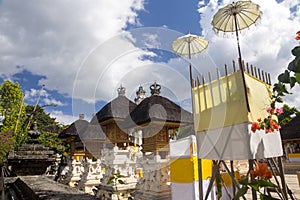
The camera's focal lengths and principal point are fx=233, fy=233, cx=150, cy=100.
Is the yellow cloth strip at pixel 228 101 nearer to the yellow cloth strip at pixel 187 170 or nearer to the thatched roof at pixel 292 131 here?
the yellow cloth strip at pixel 187 170

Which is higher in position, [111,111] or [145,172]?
[111,111]

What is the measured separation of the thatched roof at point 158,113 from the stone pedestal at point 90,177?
2999 millimetres

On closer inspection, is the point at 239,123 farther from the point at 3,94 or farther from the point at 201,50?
the point at 3,94

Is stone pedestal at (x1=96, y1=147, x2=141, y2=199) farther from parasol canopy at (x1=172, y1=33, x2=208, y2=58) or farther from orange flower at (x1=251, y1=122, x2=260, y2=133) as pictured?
orange flower at (x1=251, y1=122, x2=260, y2=133)

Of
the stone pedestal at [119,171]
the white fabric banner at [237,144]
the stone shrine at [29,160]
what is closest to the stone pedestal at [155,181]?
the stone pedestal at [119,171]

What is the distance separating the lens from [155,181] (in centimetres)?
518

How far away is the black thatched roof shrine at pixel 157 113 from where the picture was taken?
401 inches

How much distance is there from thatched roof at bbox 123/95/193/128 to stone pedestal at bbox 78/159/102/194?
9.84ft

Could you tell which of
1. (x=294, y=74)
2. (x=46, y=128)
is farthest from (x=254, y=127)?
(x=46, y=128)

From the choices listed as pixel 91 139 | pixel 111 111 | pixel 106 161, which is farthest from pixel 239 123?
pixel 91 139

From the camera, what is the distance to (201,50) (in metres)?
4.27

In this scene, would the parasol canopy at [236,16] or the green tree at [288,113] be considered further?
the parasol canopy at [236,16]

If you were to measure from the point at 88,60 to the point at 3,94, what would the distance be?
11.8 m

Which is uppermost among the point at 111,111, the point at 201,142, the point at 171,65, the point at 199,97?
the point at 111,111
